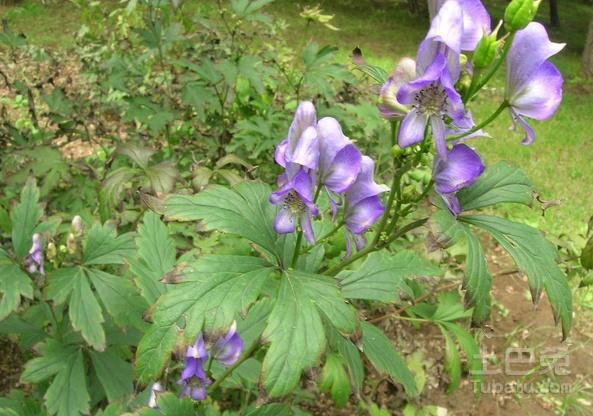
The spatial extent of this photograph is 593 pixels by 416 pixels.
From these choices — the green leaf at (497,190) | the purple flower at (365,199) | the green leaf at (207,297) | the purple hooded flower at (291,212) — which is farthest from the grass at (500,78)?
the green leaf at (207,297)

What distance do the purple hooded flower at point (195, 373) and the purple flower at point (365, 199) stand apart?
431mm

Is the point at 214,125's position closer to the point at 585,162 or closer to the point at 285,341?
the point at 285,341

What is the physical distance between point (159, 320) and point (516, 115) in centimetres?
62

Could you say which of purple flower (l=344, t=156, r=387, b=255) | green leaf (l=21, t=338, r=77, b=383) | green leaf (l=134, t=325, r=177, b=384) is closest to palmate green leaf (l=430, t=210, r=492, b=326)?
purple flower (l=344, t=156, r=387, b=255)

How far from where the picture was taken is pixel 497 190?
1002mm

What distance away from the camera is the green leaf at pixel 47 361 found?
55.7 inches

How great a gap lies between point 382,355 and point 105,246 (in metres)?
0.71

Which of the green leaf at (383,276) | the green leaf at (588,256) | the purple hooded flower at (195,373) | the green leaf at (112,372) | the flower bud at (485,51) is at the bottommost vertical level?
the green leaf at (112,372)

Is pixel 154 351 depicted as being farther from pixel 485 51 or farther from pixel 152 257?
pixel 485 51

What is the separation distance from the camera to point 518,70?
874 mm

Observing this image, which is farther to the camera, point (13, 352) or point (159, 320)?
point (13, 352)

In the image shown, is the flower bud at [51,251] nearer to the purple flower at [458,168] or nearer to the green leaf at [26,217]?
the green leaf at [26,217]

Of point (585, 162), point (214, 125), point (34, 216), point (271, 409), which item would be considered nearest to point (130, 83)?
point (214, 125)

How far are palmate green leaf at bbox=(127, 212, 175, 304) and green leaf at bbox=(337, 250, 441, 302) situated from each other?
41cm
